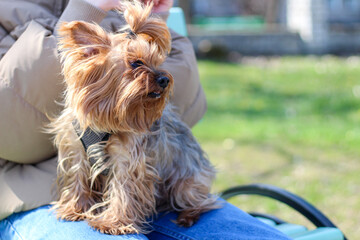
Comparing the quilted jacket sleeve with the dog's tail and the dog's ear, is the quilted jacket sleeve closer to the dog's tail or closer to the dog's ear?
the dog's ear

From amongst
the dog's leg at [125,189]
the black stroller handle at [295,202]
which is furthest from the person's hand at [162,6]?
the black stroller handle at [295,202]

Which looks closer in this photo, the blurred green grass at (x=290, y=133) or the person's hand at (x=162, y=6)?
the person's hand at (x=162, y=6)

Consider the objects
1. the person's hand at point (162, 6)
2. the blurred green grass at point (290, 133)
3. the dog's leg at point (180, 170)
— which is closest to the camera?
the dog's leg at point (180, 170)

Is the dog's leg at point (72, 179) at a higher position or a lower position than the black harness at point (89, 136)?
lower

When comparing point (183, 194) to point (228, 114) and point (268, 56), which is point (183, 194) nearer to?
point (228, 114)

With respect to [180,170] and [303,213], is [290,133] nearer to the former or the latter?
[303,213]

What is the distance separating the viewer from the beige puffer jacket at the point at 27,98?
2127 mm

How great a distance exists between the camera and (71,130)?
211cm

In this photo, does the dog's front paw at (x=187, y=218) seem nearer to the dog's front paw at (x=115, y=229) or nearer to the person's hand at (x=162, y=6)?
the dog's front paw at (x=115, y=229)

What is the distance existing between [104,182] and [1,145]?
0.50 metres

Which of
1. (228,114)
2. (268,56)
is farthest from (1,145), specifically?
(268,56)

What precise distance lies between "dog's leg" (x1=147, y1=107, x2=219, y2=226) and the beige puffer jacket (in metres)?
0.52

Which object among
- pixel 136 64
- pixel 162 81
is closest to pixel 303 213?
pixel 162 81

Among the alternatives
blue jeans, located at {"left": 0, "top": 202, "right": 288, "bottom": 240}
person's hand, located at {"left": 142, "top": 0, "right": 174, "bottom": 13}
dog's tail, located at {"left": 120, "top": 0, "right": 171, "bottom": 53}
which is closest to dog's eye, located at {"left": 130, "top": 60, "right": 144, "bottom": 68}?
dog's tail, located at {"left": 120, "top": 0, "right": 171, "bottom": 53}
